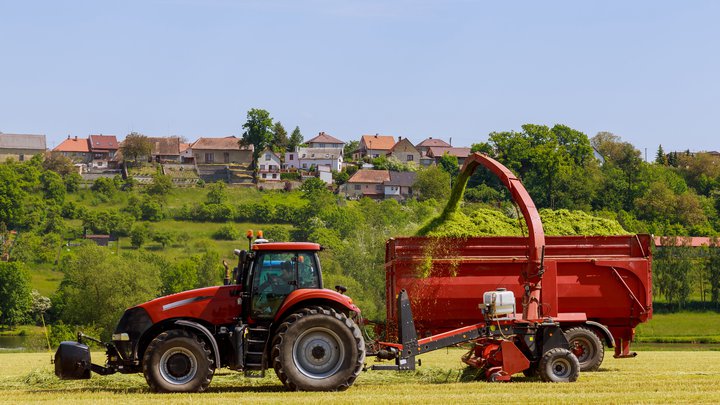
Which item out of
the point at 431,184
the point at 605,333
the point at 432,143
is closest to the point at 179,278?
the point at 605,333

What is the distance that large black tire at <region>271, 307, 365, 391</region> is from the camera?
55.1 ft

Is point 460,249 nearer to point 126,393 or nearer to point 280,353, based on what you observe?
point 280,353

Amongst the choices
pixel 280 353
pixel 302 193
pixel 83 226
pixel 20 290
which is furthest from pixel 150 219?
pixel 280 353

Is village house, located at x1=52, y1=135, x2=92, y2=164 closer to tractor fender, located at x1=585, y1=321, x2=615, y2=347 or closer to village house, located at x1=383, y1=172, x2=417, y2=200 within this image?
village house, located at x1=383, y1=172, x2=417, y2=200

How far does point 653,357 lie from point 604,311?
634 cm

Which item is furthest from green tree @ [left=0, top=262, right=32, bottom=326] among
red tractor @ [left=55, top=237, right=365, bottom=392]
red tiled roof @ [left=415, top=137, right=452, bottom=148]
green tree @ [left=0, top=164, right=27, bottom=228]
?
red tiled roof @ [left=415, top=137, right=452, bottom=148]

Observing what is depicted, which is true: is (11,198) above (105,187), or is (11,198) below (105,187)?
below

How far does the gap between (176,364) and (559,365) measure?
21.2 feet

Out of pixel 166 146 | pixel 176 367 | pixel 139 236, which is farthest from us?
pixel 166 146

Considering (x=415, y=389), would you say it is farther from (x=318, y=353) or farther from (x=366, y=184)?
(x=366, y=184)

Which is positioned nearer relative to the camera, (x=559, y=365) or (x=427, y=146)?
(x=559, y=365)

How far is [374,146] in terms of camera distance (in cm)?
18712

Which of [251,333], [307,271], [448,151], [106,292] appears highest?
[448,151]

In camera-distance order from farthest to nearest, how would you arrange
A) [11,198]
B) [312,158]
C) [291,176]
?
[312,158] < [291,176] < [11,198]
